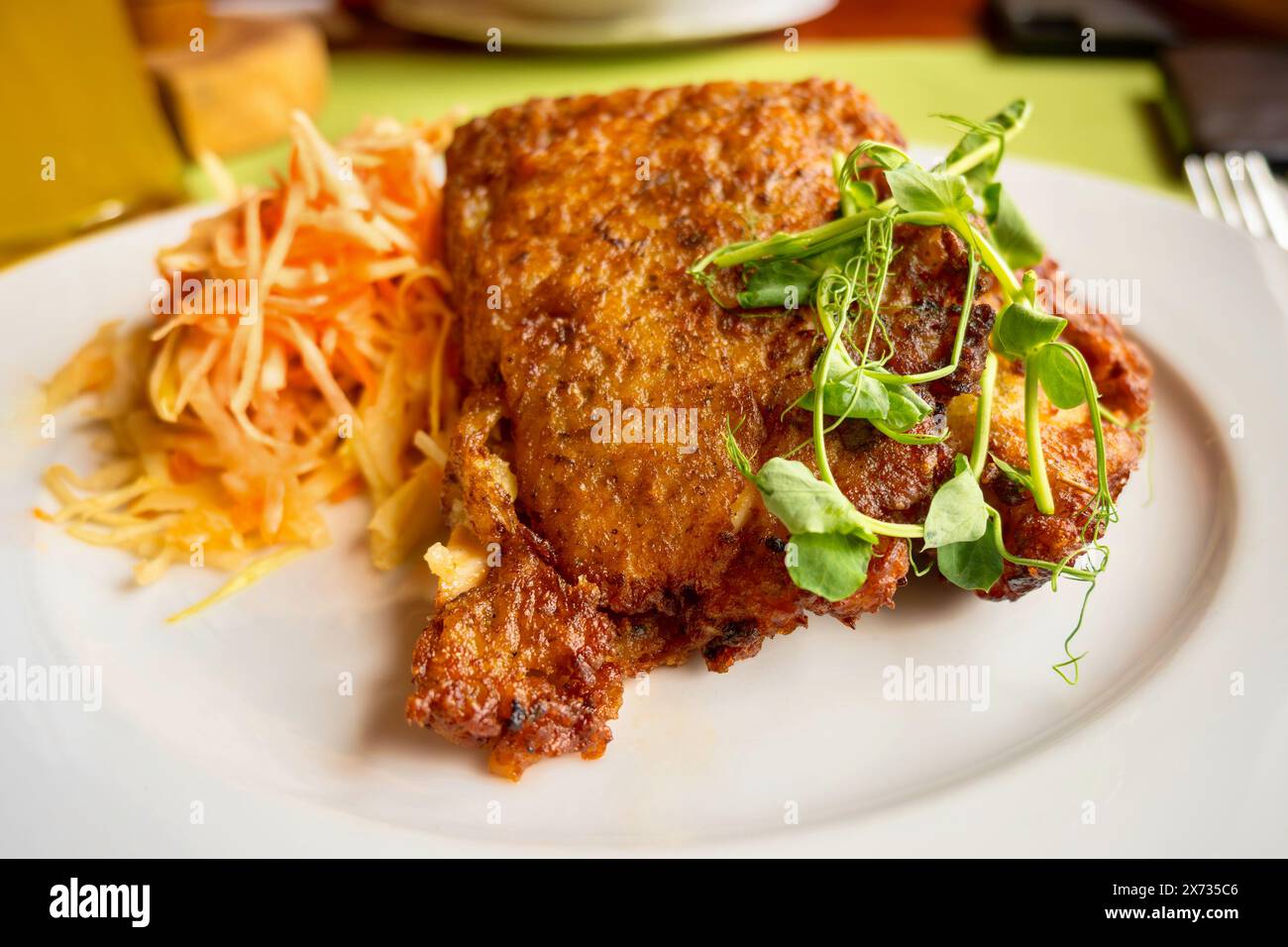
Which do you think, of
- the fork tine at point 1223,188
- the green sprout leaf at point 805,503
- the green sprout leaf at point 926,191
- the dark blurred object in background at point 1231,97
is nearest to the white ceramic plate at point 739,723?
the green sprout leaf at point 805,503

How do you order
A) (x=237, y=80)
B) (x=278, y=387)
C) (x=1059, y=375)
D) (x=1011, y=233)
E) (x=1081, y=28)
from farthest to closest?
(x=1081, y=28)
(x=237, y=80)
(x=278, y=387)
(x=1011, y=233)
(x=1059, y=375)

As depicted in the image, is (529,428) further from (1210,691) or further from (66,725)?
(1210,691)

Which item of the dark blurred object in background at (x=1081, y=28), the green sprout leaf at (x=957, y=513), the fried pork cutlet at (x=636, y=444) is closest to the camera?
the green sprout leaf at (x=957, y=513)

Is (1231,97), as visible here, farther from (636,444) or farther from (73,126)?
(73,126)

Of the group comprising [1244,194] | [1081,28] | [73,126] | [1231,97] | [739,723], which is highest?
[1081,28]

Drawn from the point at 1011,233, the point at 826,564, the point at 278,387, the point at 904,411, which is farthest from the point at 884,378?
the point at 278,387

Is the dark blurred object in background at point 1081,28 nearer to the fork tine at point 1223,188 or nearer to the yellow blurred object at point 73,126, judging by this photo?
the fork tine at point 1223,188
